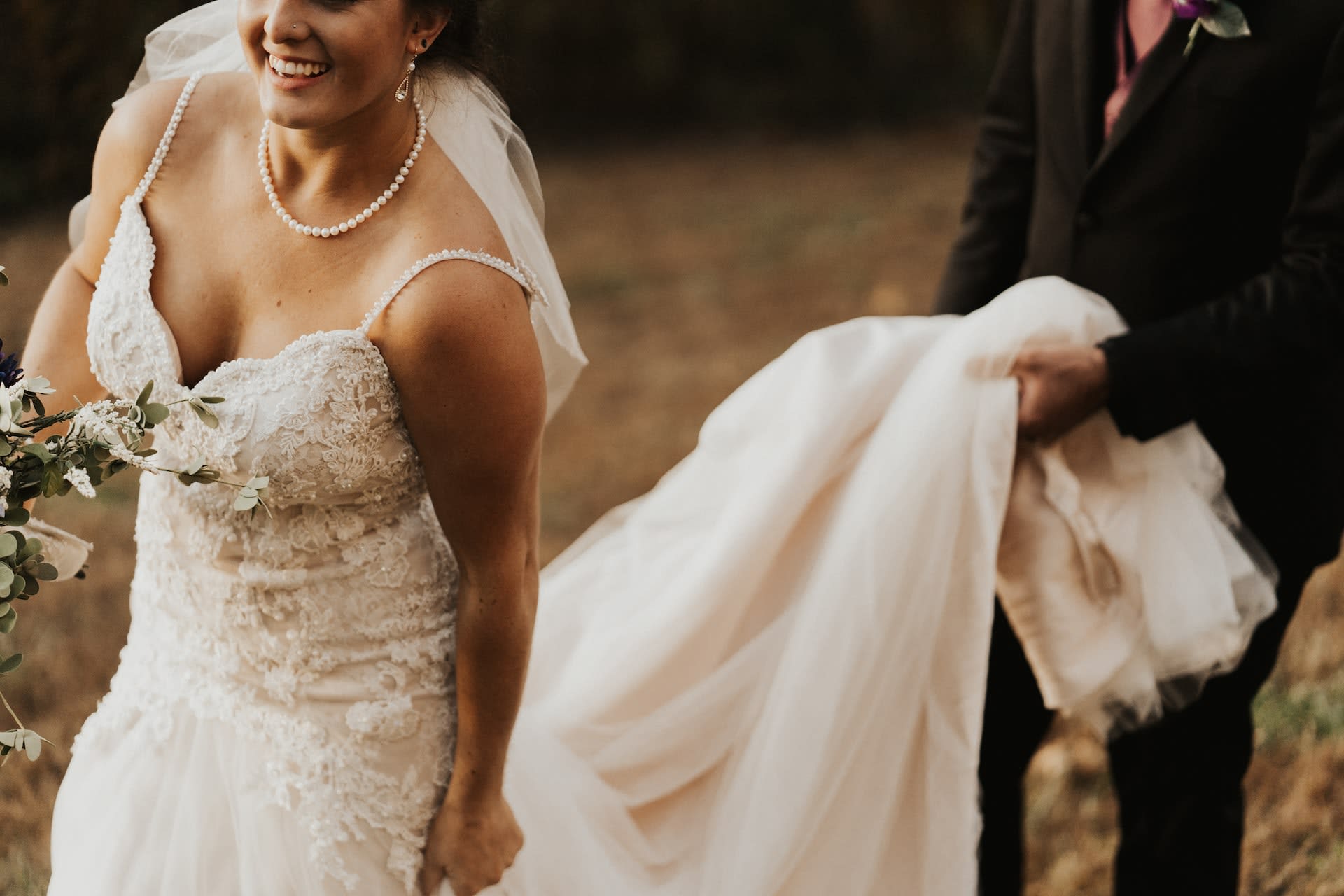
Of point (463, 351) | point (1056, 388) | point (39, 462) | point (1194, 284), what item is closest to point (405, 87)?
point (463, 351)

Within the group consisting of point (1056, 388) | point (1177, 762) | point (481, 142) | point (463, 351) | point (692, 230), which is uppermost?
point (481, 142)

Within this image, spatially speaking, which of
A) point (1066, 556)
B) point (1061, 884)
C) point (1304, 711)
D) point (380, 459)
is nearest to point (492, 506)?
point (380, 459)

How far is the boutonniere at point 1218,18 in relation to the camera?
219 centimetres

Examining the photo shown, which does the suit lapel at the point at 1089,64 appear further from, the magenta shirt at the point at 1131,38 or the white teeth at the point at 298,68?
the white teeth at the point at 298,68

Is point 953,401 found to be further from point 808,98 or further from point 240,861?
point 808,98

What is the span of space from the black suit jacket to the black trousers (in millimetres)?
255

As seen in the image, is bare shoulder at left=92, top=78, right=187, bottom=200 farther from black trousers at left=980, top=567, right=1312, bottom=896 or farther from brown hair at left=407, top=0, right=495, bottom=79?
black trousers at left=980, top=567, right=1312, bottom=896

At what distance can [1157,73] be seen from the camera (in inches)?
90.2

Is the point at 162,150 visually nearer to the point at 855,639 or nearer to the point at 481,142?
the point at 481,142

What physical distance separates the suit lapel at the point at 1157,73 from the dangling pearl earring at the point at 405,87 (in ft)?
4.07

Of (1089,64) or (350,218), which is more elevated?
(350,218)

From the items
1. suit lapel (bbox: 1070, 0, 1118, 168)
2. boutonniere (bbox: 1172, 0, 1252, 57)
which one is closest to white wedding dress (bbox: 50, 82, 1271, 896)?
suit lapel (bbox: 1070, 0, 1118, 168)

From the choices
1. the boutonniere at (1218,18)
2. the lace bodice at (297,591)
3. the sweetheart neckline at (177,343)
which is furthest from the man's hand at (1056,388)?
the sweetheart neckline at (177,343)

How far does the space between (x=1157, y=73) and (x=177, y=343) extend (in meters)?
1.63
